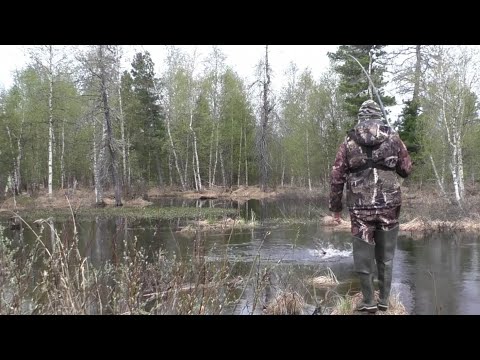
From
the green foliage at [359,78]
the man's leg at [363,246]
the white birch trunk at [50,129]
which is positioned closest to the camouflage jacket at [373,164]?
the man's leg at [363,246]

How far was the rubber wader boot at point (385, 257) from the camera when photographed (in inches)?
192

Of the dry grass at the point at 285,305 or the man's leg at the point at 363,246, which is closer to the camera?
the man's leg at the point at 363,246

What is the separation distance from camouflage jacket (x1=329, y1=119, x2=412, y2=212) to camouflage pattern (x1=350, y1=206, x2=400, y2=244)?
0.06m

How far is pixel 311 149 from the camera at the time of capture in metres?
41.3

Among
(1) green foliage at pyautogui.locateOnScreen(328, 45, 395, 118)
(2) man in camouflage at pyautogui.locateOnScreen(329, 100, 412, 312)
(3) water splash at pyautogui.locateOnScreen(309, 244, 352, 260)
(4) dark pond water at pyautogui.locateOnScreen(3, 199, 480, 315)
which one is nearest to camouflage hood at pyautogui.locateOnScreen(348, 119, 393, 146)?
(2) man in camouflage at pyautogui.locateOnScreen(329, 100, 412, 312)

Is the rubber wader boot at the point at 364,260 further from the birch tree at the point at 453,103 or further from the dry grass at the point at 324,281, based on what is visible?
the birch tree at the point at 453,103

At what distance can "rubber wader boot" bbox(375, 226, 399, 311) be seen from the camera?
4883mm

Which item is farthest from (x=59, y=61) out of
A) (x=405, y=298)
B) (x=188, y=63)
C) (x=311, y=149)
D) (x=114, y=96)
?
(x=405, y=298)

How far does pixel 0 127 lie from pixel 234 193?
19.5 metres

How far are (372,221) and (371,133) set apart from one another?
94 centimetres

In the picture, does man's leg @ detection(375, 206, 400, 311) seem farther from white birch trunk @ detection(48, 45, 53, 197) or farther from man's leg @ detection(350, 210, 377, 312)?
white birch trunk @ detection(48, 45, 53, 197)

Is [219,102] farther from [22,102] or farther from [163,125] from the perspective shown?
[22,102]

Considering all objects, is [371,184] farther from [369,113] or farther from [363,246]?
[369,113]

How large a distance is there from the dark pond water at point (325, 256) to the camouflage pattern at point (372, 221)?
677mm
